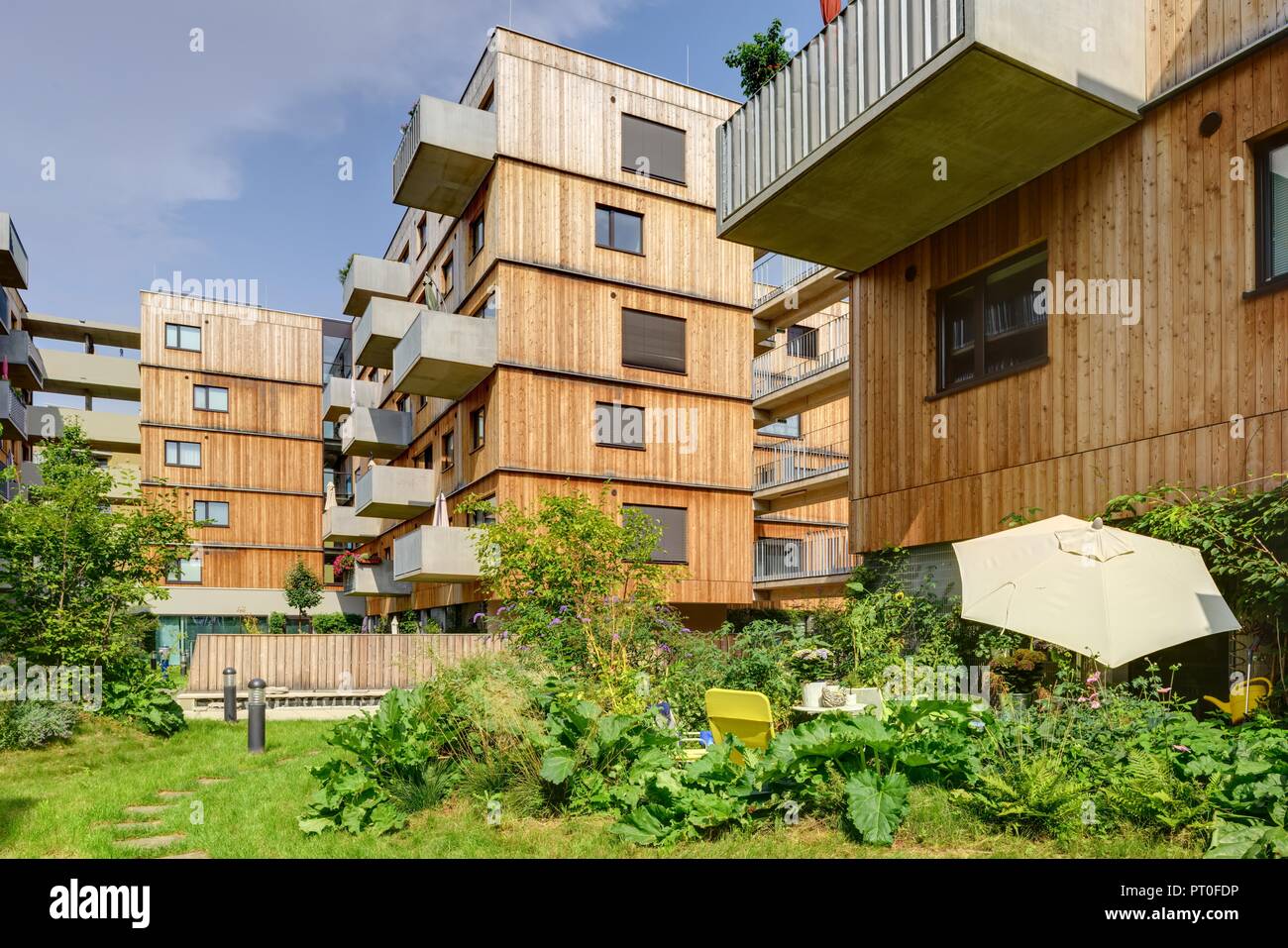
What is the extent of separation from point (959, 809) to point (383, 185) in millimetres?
26140

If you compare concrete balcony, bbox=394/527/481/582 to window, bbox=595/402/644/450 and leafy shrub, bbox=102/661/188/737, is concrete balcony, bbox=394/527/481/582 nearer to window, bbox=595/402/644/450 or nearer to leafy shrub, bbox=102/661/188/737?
window, bbox=595/402/644/450

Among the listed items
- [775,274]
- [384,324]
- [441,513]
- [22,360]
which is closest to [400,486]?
[441,513]

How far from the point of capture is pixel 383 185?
2786cm

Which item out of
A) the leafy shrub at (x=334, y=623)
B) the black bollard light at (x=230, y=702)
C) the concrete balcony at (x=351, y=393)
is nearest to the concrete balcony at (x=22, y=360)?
the concrete balcony at (x=351, y=393)

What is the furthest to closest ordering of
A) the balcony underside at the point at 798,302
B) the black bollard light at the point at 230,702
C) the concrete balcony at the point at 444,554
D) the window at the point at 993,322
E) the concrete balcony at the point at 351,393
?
the concrete balcony at the point at 351,393
the balcony underside at the point at 798,302
the concrete balcony at the point at 444,554
the black bollard light at the point at 230,702
the window at the point at 993,322

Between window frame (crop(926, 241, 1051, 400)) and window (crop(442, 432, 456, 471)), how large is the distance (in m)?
16.3

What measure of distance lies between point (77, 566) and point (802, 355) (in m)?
22.9

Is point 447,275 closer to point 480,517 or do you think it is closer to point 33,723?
point 480,517

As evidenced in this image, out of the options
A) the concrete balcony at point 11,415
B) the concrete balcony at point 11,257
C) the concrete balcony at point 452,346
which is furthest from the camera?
the concrete balcony at point 11,415

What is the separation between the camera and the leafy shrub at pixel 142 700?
1245 cm


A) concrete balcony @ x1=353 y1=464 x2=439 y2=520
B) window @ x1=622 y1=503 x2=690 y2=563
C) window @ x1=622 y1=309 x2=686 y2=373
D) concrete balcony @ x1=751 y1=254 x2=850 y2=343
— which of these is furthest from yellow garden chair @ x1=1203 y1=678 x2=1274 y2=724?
concrete balcony @ x1=353 y1=464 x2=439 y2=520

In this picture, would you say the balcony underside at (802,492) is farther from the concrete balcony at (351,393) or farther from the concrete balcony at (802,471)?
the concrete balcony at (351,393)

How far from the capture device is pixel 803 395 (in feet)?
83.0

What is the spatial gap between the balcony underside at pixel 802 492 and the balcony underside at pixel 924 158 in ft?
37.0
